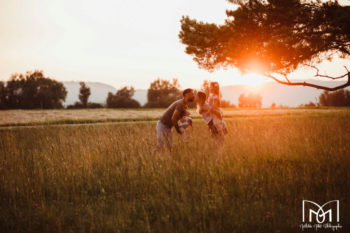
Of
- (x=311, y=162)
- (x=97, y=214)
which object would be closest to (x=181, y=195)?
(x=97, y=214)

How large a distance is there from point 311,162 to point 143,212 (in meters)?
4.16

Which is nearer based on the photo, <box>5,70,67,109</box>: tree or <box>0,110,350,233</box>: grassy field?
<box>0,110,350,233</box>: grassy field

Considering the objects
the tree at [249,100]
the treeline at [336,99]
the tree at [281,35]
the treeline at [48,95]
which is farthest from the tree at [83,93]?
the tree at [281,35]

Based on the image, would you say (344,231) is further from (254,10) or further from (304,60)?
(254,10)

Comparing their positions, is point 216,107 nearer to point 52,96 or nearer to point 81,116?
point 81,116

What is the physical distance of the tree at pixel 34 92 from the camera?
60.5 m

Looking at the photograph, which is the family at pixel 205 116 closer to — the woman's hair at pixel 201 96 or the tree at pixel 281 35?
the woman's hair at pixel 201 96

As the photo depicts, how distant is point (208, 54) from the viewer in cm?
1248

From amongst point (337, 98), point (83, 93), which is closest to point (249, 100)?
point (337, 98)

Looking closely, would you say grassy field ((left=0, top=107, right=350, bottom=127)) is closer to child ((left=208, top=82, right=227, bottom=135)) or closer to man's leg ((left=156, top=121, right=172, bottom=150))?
man's leg ((left=156, top=121, right=172, bottom=150))

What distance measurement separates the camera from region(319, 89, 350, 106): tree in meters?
42.8

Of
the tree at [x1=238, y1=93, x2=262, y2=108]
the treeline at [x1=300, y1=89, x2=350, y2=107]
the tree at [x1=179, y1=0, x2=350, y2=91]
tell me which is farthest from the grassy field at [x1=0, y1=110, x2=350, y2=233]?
the tree at [x1=238, y1=93, x2=262, y2=108]

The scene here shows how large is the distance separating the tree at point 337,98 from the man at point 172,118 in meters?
47.0

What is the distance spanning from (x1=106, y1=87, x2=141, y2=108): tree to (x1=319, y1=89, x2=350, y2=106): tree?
39.3 meters
